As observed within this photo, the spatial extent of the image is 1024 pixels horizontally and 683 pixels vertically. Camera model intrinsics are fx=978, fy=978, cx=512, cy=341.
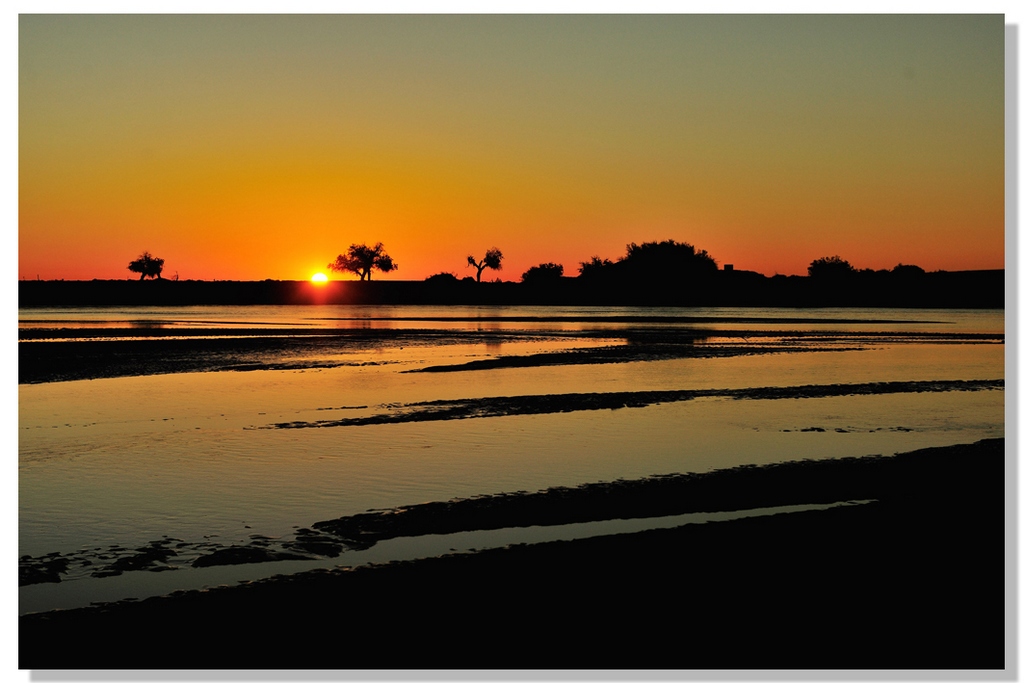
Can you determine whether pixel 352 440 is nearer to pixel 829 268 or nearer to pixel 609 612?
pixel 609 612

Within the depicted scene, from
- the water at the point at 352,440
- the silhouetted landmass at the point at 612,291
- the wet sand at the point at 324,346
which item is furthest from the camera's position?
the silhouetted landmass at the point at 612,291

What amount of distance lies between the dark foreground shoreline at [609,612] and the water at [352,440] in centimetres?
83

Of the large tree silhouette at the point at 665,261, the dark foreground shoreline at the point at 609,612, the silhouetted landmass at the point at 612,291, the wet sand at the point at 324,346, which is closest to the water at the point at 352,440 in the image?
the dark foreground shoreline at the point at 609,612

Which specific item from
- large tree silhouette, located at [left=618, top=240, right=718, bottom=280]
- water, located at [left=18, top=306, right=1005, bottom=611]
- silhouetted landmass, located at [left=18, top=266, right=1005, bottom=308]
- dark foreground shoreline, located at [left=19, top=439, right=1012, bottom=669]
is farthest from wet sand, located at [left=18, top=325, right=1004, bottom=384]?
large tree silhouette, located at [left=618, top=240, right=718, bottom=280]

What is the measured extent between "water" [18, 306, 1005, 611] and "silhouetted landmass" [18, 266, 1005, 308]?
87.3 m

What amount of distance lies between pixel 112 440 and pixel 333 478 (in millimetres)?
4761

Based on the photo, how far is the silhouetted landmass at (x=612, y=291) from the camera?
117m

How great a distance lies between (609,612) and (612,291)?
146 metres

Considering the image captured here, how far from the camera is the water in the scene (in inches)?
388

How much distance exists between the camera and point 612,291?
152 m

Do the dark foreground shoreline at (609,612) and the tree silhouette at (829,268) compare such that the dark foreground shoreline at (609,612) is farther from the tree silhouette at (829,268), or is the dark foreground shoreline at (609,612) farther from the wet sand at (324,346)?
the tree silhouette at (829,268)

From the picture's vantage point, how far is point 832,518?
955 centimetres

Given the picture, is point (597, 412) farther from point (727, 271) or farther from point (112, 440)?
point (727, 271)
